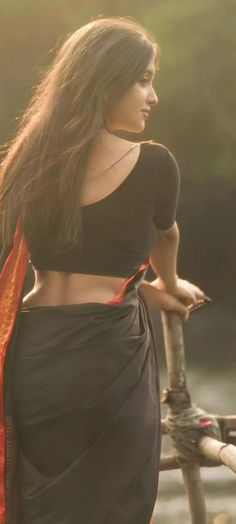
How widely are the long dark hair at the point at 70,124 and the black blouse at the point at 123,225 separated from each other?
3cm

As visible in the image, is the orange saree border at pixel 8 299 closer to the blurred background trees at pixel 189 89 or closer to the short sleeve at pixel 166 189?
the short sleeve at pixel 166 189

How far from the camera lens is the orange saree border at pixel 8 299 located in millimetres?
1688

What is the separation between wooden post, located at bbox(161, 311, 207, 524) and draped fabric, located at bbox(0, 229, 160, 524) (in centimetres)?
57

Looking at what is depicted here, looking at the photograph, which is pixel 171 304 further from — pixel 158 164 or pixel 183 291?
pixel 158 164

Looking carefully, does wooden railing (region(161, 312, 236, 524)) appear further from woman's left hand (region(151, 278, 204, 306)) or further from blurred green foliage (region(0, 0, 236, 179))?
blurred green foliage (region(0, 0, 236, 179))

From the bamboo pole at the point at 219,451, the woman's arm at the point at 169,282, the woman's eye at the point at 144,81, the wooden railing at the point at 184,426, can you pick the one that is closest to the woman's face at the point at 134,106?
the woman's eye at the point at 144,81

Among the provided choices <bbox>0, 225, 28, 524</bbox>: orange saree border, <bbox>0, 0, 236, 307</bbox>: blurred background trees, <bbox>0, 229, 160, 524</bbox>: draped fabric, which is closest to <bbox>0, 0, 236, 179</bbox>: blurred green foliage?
<bbox>0, 0, 236, 307</bbox>: blurred background trees

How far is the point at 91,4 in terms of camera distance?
5.03 m

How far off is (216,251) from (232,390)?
0.93m

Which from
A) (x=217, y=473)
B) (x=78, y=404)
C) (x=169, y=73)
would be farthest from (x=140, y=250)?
(x=169, y=73)

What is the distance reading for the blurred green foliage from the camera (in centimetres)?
503

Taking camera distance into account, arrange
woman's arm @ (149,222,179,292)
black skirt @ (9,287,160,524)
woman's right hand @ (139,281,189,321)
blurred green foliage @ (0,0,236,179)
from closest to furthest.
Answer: black skirt @ (9,287,160,524) < woman's arm @ (149,222,179,292) < woman's right hand @ (139,281,189,321) < blurred green foliage @ (0,0,236,179)

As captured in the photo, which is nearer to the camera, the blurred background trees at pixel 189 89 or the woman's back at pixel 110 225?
the woman's back at pixel 110 225

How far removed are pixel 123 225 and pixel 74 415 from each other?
1.21 ft
